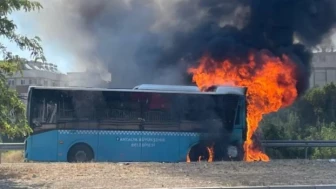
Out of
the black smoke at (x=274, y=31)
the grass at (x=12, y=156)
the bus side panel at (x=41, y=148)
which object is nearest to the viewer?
the bus side panel at (x=41, y=148)

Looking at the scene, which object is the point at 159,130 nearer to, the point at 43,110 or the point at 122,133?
the point at 122,133

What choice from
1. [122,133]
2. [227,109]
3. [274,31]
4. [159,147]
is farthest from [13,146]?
[274,31]

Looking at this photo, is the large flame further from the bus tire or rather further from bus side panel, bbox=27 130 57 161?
bus side panel, bbox=27 130 57 161

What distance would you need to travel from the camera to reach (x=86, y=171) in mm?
12742

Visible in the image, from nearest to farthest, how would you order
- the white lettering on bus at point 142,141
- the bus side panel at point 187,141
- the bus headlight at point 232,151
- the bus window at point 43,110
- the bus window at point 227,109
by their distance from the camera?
the bus window at point 43,110 → the white lettering on bus at point 142,141 → the bus side panel at point 187,141 → the bus headlight at point 232,151 → the bus window at point 227,109

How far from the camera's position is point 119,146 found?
59.3 ft

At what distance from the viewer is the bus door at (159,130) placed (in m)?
18.1

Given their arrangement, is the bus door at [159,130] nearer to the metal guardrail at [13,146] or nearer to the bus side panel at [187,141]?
the bus side panel at [187,141]

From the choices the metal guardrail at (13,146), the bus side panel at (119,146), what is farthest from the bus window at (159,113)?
the metal guardrail at (13,146)

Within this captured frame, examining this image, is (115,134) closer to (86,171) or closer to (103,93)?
(103,93)

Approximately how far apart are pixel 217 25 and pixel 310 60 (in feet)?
14.1

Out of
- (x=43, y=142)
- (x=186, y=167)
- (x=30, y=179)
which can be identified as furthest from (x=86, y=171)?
(x=43, y=142)

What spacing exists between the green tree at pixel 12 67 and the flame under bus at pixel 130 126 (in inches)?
199

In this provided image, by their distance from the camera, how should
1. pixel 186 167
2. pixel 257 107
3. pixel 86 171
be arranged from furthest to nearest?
pixel 257 107
pixel 186 167
pixel 86 171
